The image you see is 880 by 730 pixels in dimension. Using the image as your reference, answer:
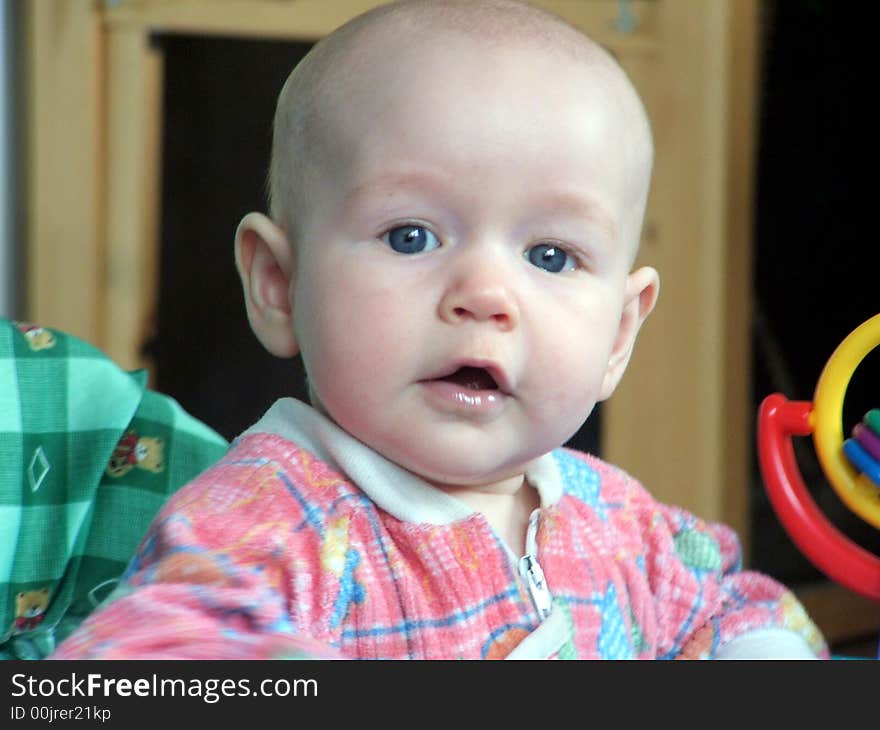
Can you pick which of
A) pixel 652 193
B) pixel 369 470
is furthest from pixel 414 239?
pixel 652 193

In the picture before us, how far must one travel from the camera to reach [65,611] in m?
0.89

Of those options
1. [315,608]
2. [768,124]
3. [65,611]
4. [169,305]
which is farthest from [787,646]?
[768,124]

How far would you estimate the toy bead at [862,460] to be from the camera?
0.60 meters

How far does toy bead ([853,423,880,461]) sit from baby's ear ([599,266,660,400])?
17 cm

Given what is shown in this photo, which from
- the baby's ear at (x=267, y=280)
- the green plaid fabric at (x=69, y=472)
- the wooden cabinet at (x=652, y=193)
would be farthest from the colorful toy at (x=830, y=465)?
the wooden cabinet at (x=652, y=193)

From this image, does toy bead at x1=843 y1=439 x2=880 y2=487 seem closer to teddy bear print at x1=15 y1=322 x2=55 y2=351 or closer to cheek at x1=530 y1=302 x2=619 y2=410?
cheek at x1=530 y1=302 x2=619 y2=410

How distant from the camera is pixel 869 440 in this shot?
0.60m

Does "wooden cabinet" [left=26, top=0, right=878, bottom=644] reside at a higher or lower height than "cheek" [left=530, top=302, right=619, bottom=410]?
lower

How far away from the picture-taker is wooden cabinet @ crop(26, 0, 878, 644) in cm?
161

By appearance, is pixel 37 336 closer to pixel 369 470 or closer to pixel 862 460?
pixel 369 470

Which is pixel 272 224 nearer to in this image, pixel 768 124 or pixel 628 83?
pixel 628 83

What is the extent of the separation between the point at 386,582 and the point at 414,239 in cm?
17

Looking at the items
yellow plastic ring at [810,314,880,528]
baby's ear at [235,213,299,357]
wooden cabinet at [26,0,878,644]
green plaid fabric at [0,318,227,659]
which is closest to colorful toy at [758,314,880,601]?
yellow plastic ring at [810,314,880,528]
